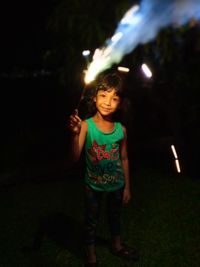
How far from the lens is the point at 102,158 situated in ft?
13.4

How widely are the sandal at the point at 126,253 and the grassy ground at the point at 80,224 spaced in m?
0.06

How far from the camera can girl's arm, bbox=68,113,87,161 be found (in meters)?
3.72

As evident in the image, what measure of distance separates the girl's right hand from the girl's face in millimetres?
397

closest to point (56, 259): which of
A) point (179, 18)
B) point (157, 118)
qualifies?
point (179, 18)

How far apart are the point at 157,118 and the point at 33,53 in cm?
599

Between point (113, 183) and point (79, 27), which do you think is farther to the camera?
point (79, 27)

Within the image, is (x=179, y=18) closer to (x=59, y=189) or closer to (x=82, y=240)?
(x=82, y=240)

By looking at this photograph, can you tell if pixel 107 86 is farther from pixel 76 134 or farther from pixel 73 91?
pixel 73 91

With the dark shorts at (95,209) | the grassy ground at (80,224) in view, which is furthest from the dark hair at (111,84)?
the grassy ground at (80,224)

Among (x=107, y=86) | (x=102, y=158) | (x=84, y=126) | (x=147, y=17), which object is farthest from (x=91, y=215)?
(x=147, y=17)

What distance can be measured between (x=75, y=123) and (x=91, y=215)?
1.03m

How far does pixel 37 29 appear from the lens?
1324 cm

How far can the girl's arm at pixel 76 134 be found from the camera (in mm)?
3720

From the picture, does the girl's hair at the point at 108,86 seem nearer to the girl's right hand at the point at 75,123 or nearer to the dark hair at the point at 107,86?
the dark hair at the point at 107,86
